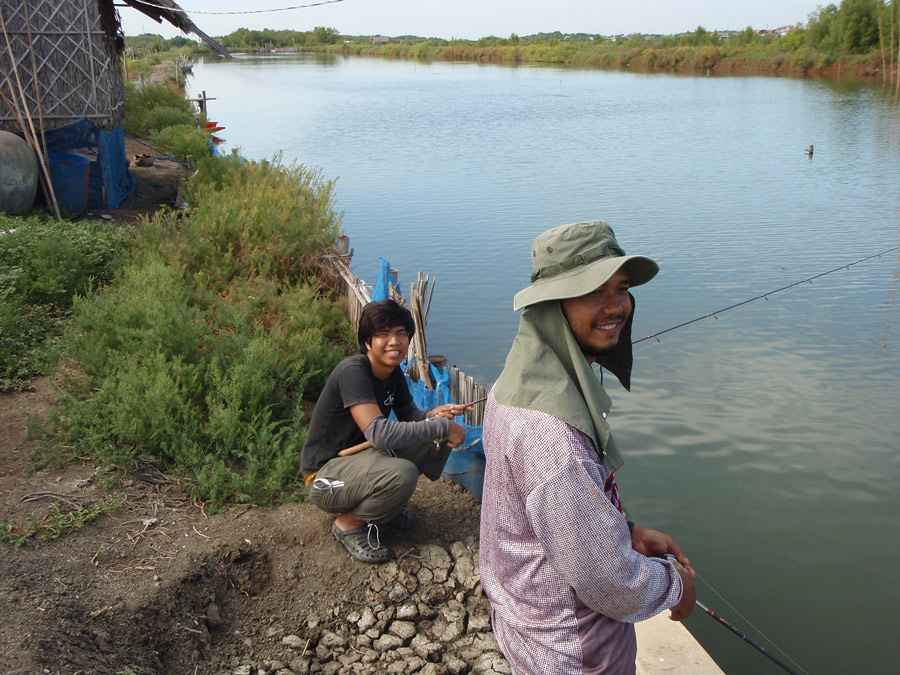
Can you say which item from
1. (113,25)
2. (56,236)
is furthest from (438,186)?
(56,236)

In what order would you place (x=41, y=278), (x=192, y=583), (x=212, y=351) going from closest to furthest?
(x=192, y=583), (x=212, y=351), (x=41, y=278)

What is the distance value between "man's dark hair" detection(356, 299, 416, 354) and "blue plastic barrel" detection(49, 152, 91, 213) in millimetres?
8495

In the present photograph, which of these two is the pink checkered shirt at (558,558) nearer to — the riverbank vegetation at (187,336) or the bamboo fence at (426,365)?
the bamboo fence at (426,365)

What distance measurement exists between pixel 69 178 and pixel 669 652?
33.6 feet

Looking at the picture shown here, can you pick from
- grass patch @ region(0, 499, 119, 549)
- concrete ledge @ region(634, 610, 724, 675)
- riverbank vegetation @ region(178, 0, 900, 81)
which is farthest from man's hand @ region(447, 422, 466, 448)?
riverbank vegetation @ region(178, 0, 900, 81)

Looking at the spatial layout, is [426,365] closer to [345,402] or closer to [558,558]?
[345,402]

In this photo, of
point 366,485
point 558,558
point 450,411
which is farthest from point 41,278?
point 558,558

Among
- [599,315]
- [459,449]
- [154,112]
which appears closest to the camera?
[599,315]

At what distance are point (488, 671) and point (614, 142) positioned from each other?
2100 cm

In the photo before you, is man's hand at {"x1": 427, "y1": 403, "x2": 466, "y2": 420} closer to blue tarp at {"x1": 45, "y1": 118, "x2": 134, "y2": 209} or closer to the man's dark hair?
the man's dark hair

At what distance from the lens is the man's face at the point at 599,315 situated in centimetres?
184

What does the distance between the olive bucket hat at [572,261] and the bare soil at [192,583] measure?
6.92ft

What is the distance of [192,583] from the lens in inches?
143

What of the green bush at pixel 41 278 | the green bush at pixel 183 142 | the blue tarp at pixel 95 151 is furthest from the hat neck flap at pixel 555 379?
the green bush at pixel 183 142
